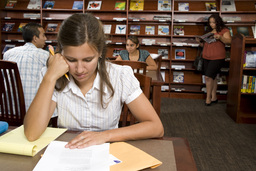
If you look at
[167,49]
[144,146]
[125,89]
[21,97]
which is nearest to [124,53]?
[167,49]

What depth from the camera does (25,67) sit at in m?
2.27

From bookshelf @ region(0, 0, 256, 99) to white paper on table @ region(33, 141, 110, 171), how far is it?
4.51m

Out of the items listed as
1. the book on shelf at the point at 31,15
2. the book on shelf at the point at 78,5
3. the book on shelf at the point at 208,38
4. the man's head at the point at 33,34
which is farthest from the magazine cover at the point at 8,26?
the book on shelf at the point at 208,38

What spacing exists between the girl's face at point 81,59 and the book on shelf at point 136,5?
4486 mm

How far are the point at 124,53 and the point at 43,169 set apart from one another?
329cm

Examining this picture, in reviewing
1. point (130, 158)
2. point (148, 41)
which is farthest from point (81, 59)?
point (148, 41)

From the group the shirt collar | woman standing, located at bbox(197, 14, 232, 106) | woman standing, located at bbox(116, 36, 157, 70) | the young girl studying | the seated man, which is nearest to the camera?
the young girl studying

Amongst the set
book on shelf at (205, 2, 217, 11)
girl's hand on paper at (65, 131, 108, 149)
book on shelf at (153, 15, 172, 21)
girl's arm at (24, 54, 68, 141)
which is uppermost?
book on shelf at (205, 2, 217, 11)

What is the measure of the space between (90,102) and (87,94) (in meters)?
0.04

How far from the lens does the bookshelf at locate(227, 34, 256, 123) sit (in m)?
3.41

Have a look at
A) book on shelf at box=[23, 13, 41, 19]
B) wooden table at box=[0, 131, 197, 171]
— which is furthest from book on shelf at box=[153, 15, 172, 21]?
wooden table at box=[0, 131, 197, 171]

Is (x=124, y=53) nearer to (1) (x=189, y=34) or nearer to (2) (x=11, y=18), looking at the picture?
(1) (x=189, y=34)

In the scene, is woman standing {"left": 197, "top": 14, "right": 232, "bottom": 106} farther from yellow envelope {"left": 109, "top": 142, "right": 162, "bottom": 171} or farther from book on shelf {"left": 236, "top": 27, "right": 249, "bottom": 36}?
yellow envelope {"left": 109, "top": 142, "right": 162, "bottom": 171}

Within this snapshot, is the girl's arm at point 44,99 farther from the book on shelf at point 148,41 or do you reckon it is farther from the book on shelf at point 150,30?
the book on shelf at point 150,30
